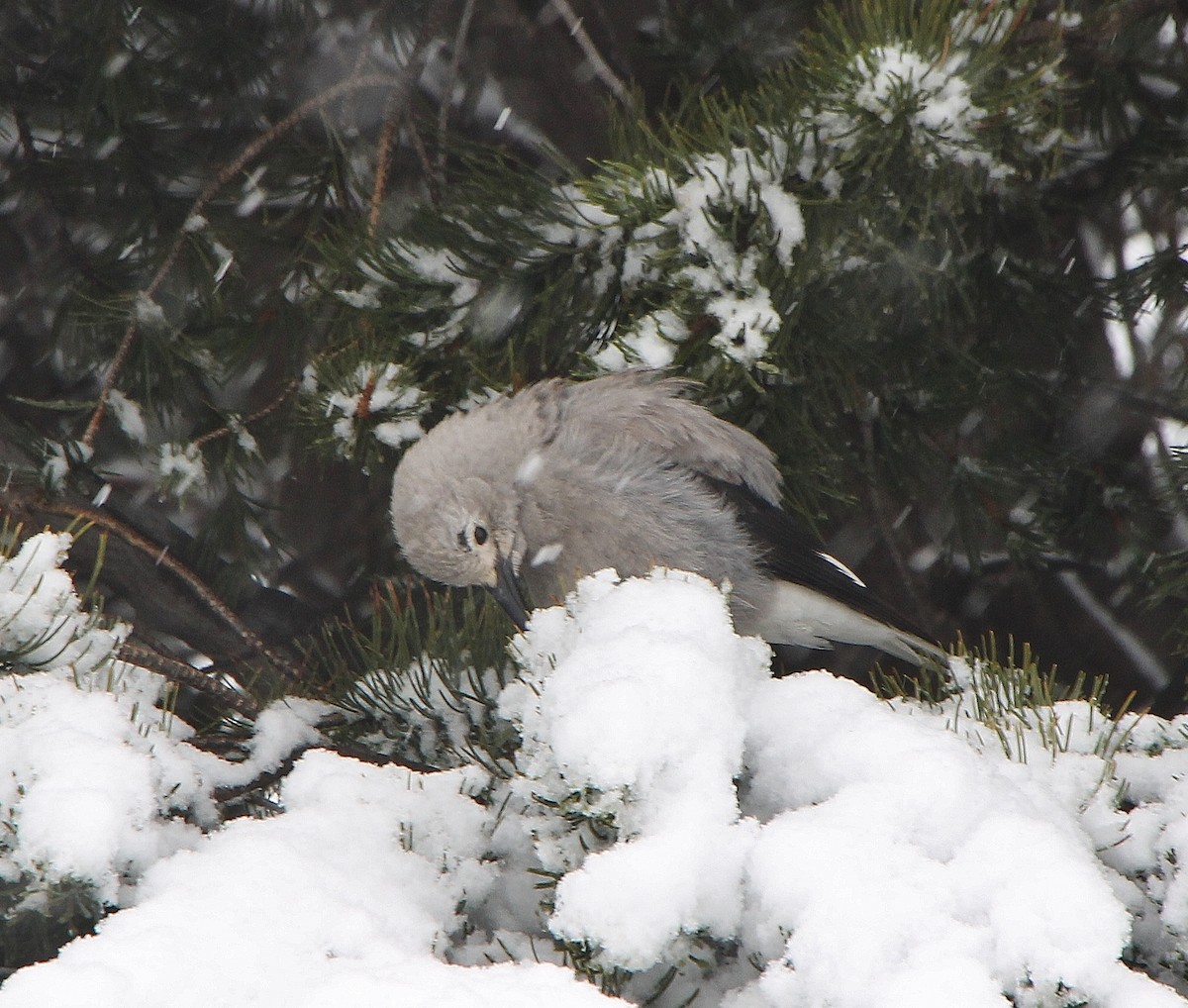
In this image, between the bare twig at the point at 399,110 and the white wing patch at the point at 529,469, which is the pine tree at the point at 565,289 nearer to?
the bare twig at the point at 399,110

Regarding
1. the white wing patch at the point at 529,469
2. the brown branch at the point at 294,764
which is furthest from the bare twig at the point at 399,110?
the brown branch at the point at 294,764

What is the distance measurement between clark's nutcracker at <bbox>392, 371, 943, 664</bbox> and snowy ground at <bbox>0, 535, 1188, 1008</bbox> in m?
1.17

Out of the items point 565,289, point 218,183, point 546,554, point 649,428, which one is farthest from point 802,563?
point 218,183

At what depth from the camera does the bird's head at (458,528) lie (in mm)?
2383

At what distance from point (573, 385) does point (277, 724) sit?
1.14 meters

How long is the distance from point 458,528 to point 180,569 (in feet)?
2.19

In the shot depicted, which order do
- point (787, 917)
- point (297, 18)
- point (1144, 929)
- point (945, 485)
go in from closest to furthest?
point (787, 917) → point (1144, 929) → point (945, 485) → point (297, 18)

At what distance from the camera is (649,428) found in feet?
8.00

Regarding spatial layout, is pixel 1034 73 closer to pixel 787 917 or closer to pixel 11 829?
pixel 787 917

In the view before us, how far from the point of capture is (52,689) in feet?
3.41

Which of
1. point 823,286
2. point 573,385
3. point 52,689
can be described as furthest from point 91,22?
point 52,689

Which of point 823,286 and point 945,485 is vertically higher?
point 823,286

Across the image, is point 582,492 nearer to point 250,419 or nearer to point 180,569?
point 250,419

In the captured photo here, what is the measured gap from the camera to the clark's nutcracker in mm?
2367
